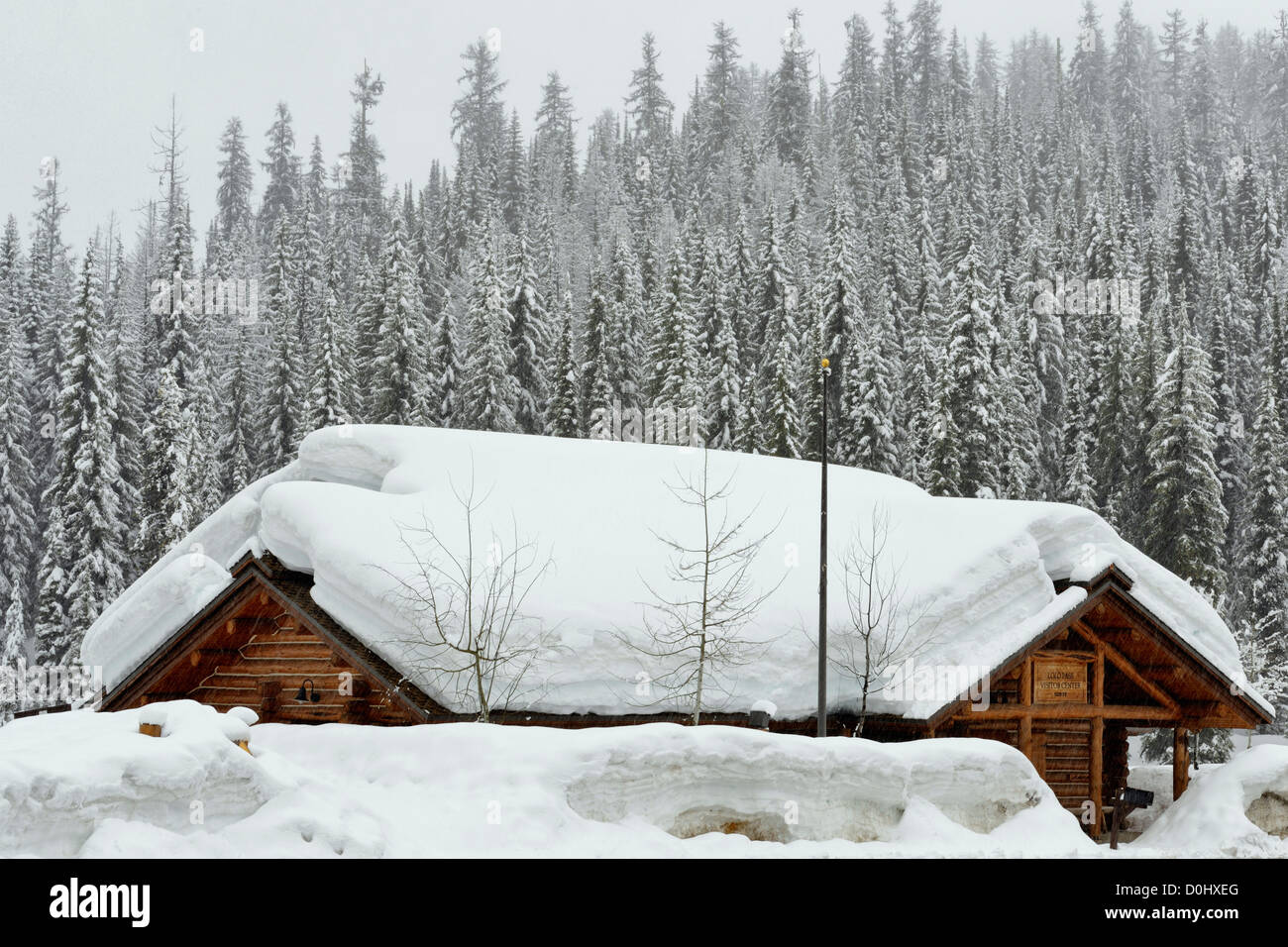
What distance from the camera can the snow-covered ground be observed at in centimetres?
952

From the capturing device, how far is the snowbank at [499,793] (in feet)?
31.2

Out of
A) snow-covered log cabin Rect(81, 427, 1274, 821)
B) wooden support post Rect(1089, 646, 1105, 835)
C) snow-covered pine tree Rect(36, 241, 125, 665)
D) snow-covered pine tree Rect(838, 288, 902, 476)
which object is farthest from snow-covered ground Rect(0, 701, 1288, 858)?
snow-covered pine tree Rect(36, 241, 125, 665)

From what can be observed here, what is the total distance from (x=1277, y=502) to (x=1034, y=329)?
16395mm

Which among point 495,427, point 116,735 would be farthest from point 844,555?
point 495,427

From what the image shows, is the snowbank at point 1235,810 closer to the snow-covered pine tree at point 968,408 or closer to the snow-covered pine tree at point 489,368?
the snow-covered pine tree at point 968,408

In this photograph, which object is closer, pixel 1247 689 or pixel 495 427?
pixel 1247 689

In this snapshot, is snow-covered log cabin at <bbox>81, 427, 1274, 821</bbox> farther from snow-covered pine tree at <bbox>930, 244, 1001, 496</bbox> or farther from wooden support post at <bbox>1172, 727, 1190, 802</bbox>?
snow-covered pine tree at <bbox>930, 244, 1001, 496</bbox>

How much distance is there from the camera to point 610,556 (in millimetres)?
20156

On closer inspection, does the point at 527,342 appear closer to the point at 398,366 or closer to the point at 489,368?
the point at 489,368

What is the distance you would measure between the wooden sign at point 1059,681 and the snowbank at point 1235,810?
252 centimetres

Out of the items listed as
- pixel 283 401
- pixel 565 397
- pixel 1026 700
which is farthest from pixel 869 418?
pixel 1026 700

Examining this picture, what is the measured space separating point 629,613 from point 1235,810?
948 cm

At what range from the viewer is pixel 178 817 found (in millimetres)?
9867

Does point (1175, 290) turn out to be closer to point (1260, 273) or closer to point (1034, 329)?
point (1260, 273)
